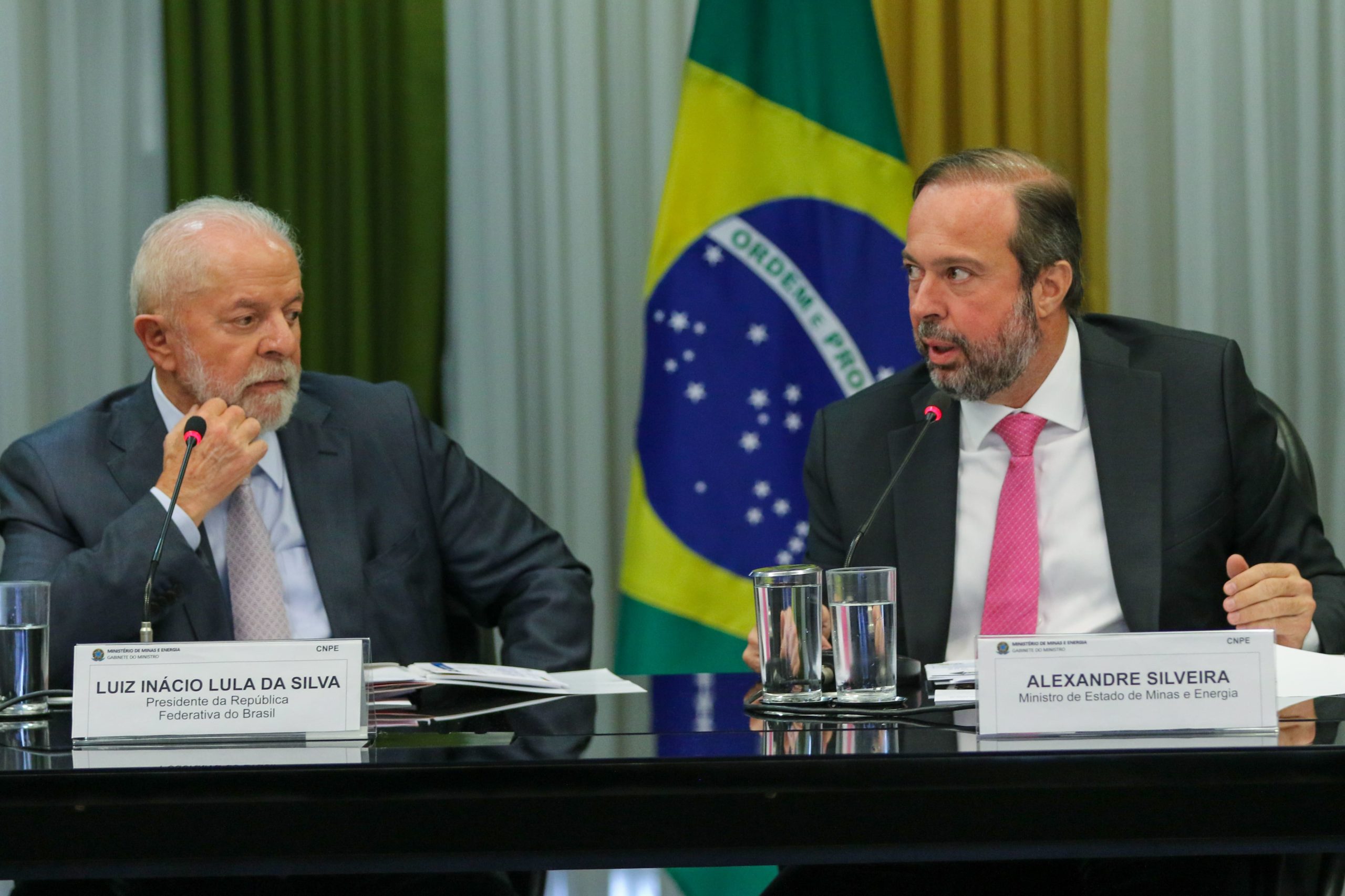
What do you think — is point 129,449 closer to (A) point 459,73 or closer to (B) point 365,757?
(B) point 365,757

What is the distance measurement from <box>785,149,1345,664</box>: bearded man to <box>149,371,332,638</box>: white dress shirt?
0.81m

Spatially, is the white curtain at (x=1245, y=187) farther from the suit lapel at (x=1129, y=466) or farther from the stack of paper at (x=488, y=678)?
the stack of paper at (x=488, y=678)

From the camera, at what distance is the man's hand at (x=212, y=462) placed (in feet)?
7.12

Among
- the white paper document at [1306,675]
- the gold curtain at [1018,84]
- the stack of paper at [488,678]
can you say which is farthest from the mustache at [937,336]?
the gold curtain at [1018,84]

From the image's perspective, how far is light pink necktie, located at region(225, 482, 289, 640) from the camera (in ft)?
7.22

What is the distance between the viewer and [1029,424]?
2.16 metres

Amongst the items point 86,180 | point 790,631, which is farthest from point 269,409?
point 86,180

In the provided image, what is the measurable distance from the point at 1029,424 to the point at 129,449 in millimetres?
1425

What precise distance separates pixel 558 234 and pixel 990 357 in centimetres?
→ 189

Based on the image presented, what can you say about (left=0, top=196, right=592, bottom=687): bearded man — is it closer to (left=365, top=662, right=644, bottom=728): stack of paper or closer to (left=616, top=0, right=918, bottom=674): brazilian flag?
(left=365, top=662, right=644, bottom=728): stack of paper

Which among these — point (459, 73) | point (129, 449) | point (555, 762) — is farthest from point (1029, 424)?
point (459, 73)

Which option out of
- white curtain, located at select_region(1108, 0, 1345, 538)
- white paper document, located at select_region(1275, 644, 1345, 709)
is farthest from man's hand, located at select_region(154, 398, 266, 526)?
white curtain, located at select_region(1108, 0, 1345, 538)

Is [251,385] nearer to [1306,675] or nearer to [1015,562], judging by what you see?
[1015,562]

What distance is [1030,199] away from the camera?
2221 millimetres
